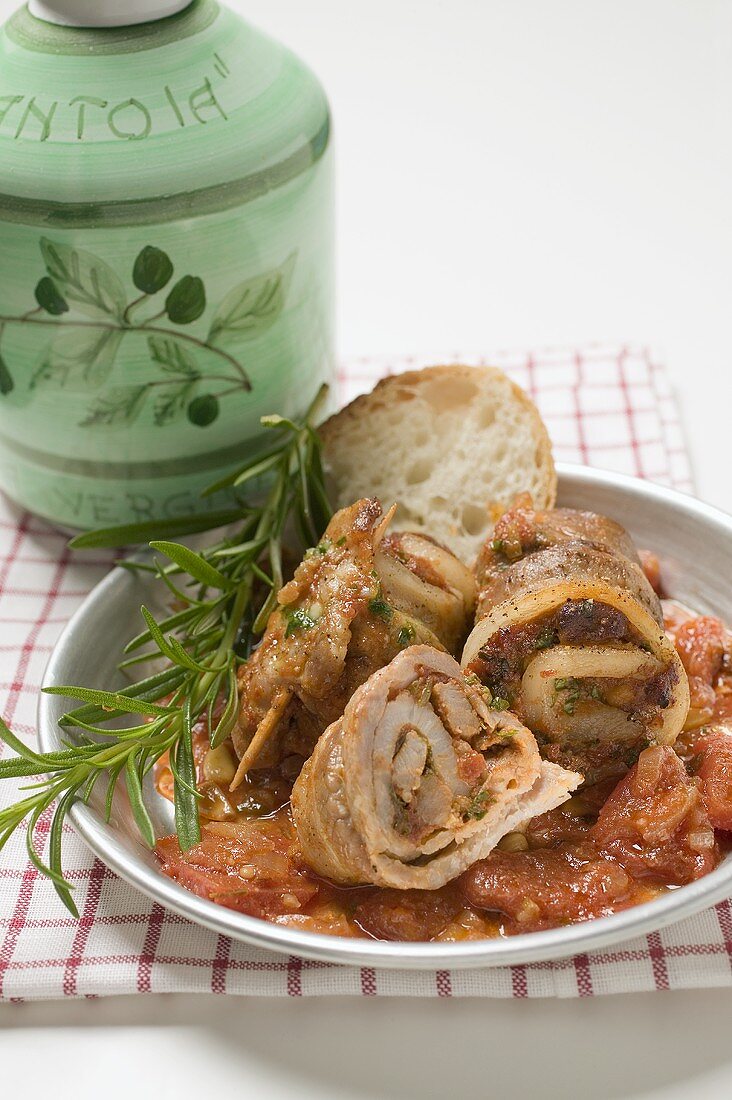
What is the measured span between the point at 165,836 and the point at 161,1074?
1.80ft

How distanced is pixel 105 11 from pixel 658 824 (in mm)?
2489

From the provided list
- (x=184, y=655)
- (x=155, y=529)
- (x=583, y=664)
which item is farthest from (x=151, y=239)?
(x=583, y=664)

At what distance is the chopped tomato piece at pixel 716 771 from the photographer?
2.82 m

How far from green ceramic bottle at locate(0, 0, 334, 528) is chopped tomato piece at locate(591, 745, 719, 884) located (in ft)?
5.47

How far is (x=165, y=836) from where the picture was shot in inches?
119

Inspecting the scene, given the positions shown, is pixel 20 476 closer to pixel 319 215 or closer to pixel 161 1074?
pixel 319 215

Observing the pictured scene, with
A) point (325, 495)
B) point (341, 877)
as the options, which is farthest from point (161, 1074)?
point (325, 495)

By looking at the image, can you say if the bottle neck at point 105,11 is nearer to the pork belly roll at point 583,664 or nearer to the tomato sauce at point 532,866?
the pork belly roll at point 583,664

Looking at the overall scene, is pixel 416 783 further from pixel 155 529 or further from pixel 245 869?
pixel 155 529

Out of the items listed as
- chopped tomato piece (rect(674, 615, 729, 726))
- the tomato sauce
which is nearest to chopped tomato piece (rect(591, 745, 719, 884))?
the tomato sauce

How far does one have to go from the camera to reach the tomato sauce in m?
2.68

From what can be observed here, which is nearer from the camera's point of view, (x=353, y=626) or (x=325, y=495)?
(x=353, y=626)

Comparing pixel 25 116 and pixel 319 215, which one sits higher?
pixel 25 116

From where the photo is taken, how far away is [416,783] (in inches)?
102
